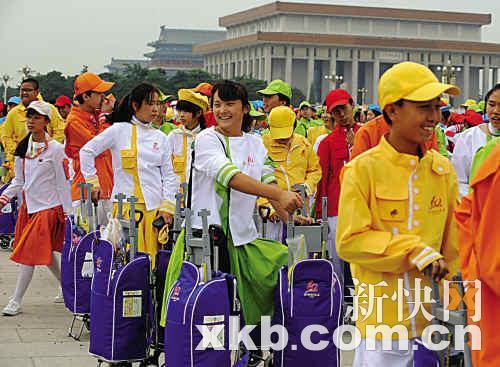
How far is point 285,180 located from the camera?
9.12 meters

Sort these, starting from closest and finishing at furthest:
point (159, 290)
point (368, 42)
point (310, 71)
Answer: point (159, 290) → point (368, 42) → point (310, 71)

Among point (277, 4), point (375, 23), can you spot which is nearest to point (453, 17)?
point (375, 23)

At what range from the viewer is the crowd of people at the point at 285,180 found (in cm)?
404

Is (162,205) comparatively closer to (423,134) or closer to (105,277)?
(105,277)

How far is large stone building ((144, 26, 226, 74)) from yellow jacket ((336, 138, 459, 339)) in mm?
134379

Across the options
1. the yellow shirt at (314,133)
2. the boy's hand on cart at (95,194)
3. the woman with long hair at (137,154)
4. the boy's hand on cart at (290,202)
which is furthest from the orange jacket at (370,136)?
the yellow shirt at (314,133)

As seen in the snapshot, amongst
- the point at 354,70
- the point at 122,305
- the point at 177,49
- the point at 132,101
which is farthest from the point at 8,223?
the point at 177,49

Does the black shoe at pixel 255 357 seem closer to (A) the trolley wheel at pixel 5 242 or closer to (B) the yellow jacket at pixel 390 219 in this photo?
(B) the yellow jacket at pixel 390 219

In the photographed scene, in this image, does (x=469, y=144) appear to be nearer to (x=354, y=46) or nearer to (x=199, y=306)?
(x=199, y=306)

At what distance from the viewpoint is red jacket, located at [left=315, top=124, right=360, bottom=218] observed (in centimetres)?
916

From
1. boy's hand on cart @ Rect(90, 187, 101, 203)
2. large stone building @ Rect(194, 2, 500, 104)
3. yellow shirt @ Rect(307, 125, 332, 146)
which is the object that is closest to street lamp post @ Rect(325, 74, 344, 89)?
large stone building @ Rect(194, 2, 500, 104)

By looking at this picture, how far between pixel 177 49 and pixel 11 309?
149 m

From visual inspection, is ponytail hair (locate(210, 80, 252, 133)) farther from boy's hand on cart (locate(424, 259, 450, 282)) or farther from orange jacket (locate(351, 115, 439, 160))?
boy's hand on cart (locate(424, 259, 450, 282))

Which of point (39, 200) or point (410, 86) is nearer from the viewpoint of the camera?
point (410, 86)
